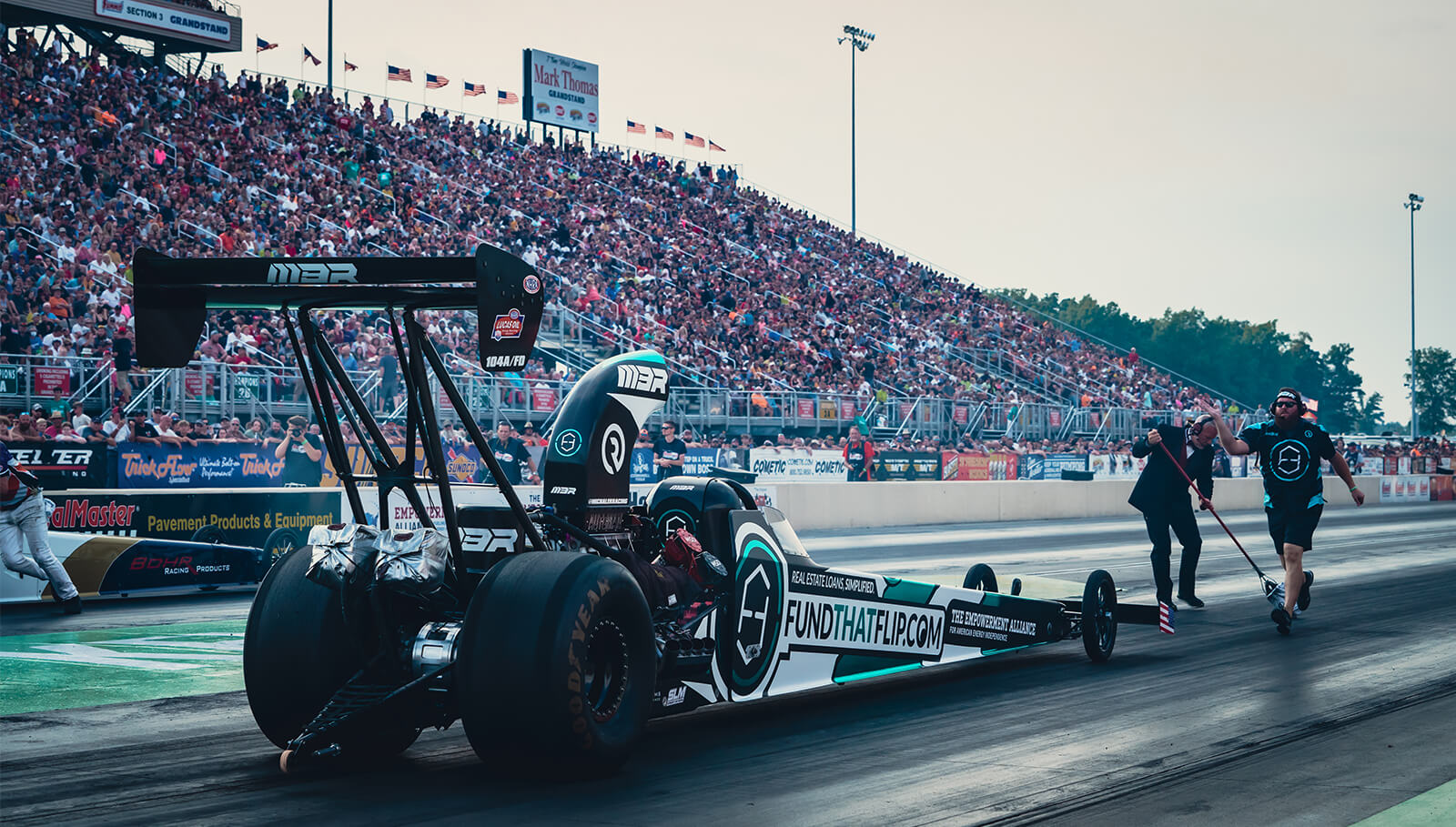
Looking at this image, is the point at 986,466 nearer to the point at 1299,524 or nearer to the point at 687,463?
the point at 687,463

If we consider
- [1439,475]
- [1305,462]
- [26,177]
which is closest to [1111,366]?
[1439,475]

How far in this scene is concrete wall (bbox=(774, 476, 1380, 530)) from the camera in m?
26.7

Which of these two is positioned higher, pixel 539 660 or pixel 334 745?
pixel 539 660

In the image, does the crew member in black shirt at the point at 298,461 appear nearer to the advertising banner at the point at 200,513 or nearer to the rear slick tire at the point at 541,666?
the advertising banner at the point at 200,513

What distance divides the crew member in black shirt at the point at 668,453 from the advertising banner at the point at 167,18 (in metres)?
21.6

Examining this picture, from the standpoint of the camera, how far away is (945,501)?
1172 inches

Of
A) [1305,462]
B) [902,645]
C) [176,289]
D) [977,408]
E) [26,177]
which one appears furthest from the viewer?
[977,408]

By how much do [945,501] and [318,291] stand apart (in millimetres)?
25074

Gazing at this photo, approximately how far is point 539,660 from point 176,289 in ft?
7.05

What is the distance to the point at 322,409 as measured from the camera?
5.88m

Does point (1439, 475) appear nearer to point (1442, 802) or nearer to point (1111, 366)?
point (1111, 366)

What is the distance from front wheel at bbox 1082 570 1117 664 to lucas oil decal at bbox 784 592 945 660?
64.2 inches

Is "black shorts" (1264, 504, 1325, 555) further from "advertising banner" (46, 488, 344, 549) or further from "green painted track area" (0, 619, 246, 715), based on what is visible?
"advertising banner" (46, 488, 344, 549)

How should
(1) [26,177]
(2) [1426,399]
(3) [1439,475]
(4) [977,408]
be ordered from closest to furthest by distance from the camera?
(1) [26,177] → (4) [977,408] → (3) [1439,475] → (2) [1426,399]
